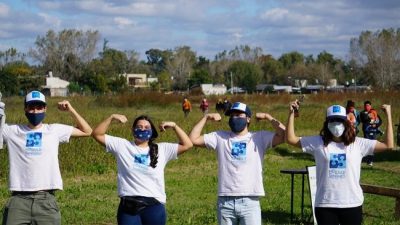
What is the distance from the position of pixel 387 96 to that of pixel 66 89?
153ft

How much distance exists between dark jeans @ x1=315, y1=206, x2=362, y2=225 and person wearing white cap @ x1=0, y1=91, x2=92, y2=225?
247 cm

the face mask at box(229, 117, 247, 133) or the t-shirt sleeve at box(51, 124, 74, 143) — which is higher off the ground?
the face mask at box(229, 117, 247, 133)

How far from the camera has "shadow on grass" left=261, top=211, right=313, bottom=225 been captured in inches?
382

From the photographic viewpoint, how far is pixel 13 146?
6.10 m

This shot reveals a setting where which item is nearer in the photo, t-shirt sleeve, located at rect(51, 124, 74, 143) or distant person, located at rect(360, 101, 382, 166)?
t-shirt sleeve, located at rect(51, 124, 74, 143)

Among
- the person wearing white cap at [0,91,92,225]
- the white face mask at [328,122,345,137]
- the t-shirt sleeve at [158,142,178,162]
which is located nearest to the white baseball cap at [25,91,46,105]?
Answer: the person wearing white cap at [0,91,92,225]

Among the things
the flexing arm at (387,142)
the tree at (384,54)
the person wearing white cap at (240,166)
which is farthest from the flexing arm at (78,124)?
the tree at (384,54)

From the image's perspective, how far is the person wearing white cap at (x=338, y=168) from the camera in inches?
232

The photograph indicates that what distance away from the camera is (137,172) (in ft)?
19.5

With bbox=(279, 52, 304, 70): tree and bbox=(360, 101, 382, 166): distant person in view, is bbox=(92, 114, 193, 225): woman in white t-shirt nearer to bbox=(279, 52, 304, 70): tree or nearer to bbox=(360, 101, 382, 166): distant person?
bbox=(360, 101, 382, 166): distant person

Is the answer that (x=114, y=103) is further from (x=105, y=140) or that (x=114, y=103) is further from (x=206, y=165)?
(x=105, y=140)

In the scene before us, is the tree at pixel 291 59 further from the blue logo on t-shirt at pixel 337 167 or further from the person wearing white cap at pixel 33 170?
the person wearing white cap at pixel 33 170

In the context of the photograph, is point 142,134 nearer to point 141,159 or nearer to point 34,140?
point 141,159

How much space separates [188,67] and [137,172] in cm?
11943
